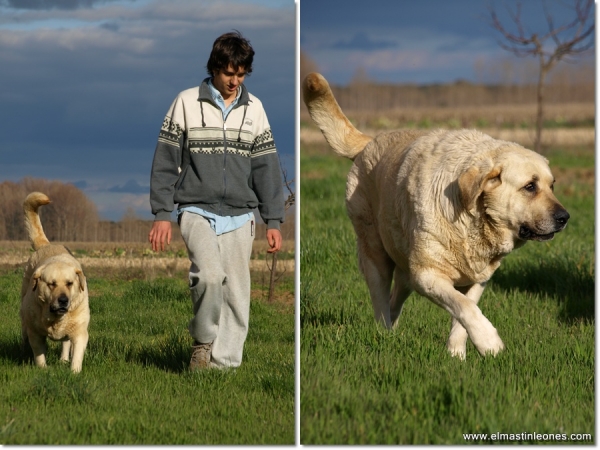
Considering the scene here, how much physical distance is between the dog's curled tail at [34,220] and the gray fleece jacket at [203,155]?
4.43 ft

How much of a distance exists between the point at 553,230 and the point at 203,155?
2104 millimetres

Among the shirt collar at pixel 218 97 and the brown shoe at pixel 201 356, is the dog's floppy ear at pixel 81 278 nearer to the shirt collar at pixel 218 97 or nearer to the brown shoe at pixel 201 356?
the brown shoe at pixel 201 356

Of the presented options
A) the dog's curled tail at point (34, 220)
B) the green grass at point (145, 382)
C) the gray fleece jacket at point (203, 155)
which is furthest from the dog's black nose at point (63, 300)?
the gray fleece jacket at point (203, 155)

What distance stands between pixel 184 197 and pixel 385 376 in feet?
5.64

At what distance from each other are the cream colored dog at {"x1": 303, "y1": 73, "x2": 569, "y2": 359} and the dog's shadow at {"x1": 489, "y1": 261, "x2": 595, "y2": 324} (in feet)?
3.60

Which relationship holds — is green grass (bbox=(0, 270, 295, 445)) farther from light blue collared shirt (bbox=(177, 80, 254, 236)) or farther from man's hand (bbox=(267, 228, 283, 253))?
light blue collared shirt (bbox=(177, 80, 254, 236))

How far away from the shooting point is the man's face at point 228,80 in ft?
15.0

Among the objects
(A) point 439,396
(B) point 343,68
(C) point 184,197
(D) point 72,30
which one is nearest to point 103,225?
(C) point 184,197

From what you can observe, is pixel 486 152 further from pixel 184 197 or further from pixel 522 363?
pixel 184 197

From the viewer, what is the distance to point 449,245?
169 inches

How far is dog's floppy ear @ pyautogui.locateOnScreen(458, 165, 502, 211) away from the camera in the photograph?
4109mm

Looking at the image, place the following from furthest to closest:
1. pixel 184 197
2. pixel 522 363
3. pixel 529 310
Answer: pixel 529 310
pixel 184 197
pixel 522 363

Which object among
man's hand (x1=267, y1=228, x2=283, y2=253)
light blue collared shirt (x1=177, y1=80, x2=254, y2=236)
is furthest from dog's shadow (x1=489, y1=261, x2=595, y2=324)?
light blue collared shirt (x1=177, y1=80, x2=254, y2=236)

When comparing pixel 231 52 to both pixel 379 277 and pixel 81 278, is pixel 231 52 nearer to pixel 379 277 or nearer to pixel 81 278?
pixel 379 277
